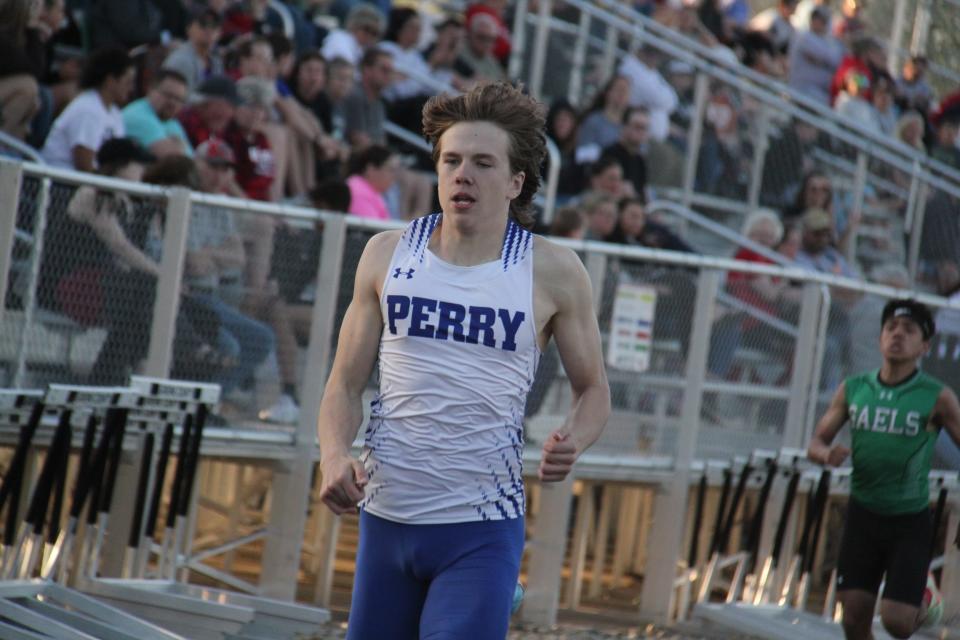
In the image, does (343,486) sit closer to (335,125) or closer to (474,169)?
(474,169)

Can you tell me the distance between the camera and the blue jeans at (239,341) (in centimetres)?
858

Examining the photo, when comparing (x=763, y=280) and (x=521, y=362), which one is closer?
(x=521, y=362)

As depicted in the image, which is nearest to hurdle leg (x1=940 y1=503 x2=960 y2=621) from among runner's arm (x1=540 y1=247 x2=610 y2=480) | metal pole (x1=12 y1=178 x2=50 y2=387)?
metal pole (x1=12 y1=178 x2=50 y2=387)

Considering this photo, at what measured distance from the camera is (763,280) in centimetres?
1063

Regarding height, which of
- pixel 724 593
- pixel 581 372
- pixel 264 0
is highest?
pixel 264 0

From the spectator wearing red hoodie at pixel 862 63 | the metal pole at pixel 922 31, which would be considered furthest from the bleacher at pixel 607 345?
the metal pole at pixel 922 31

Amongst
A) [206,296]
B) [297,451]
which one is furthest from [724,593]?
[206,296]

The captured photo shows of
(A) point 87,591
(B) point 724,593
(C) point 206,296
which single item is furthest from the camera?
(B) point 724,593

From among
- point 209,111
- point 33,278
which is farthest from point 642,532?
point 33,278

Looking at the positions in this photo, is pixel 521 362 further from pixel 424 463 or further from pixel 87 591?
pixel 87 591

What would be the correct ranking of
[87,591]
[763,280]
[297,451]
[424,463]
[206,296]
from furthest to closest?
[763,280]
[297,451]
[206,296]
[87,591]
[424,463]

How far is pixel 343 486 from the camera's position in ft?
13.3

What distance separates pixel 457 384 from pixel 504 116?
759 mm

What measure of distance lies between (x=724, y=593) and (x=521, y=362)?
854 cm
